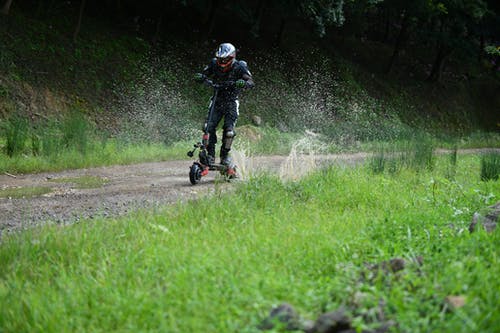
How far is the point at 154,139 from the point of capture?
58.6 ft

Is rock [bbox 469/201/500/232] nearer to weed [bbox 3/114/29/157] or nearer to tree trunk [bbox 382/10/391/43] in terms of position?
weed [bbox 3/114/29/157]

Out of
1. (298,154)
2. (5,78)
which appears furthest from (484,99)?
(298,154)

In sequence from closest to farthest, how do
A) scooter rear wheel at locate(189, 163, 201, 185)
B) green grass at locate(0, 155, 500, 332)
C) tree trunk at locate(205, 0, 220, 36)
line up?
1. green grass at locate(0, 155, 500, 332)
2. scooter rear wheel at locate(189, 163, 201, 185)
3. tree trunk at locate(205, 0, 220, 36)

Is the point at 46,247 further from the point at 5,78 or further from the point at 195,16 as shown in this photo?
the point at 195,16

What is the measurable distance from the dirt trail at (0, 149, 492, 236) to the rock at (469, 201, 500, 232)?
3.11 metres

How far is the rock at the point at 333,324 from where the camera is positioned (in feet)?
9.62

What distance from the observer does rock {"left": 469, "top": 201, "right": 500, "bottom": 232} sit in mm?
4557

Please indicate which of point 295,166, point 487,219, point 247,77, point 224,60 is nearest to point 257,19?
point 224,60

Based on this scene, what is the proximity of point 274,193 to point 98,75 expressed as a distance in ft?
54.4

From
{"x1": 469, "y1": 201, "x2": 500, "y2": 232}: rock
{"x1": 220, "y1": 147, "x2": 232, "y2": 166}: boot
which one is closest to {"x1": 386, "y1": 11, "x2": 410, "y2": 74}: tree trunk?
{"x1": 220, "y1": 147, "x2": 232, "y2": 166}: boot

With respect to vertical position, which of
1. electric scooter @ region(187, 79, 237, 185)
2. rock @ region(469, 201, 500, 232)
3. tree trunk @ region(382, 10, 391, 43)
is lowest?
rock @ region(469, 201, 500, 232)

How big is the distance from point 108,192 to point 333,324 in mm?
5410

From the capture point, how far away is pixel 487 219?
15.8ft

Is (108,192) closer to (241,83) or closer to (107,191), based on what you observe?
(107,191)
